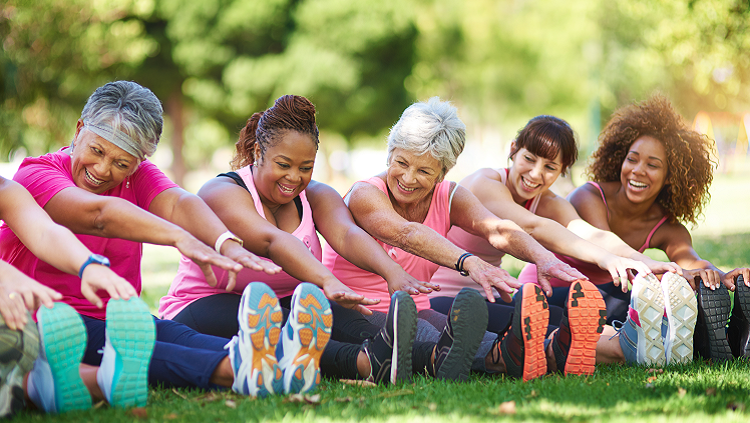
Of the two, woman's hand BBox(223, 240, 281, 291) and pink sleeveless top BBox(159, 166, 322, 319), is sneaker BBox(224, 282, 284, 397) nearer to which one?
woman's hand BBox(223, 240, 281, 291)

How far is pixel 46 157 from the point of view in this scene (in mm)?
3559

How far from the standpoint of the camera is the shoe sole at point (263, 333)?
2908 mm

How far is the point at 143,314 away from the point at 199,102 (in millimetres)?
22300

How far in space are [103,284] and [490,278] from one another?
1991 millimetres

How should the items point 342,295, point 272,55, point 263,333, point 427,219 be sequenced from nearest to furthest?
point 263,333 → point 342,295 → point 427,219 → point 272,55

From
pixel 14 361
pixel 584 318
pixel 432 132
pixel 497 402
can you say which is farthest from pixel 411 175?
pixel 14 361

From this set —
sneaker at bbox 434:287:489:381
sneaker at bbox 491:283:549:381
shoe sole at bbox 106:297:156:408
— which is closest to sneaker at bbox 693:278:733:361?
sneaker at bbox 491:283:549:381

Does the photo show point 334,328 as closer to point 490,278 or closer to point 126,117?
point 490,278

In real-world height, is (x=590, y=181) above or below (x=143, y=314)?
above

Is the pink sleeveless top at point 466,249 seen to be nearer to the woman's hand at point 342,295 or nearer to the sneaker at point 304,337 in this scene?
the woman's hand at point 342,295

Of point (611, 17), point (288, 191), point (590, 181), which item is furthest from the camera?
point (611, 17)

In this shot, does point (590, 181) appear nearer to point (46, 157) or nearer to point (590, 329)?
point (590, 329)

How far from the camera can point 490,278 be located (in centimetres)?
366

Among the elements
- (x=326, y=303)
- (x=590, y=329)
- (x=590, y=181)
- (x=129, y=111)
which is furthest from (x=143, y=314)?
(x=590, y=181)
